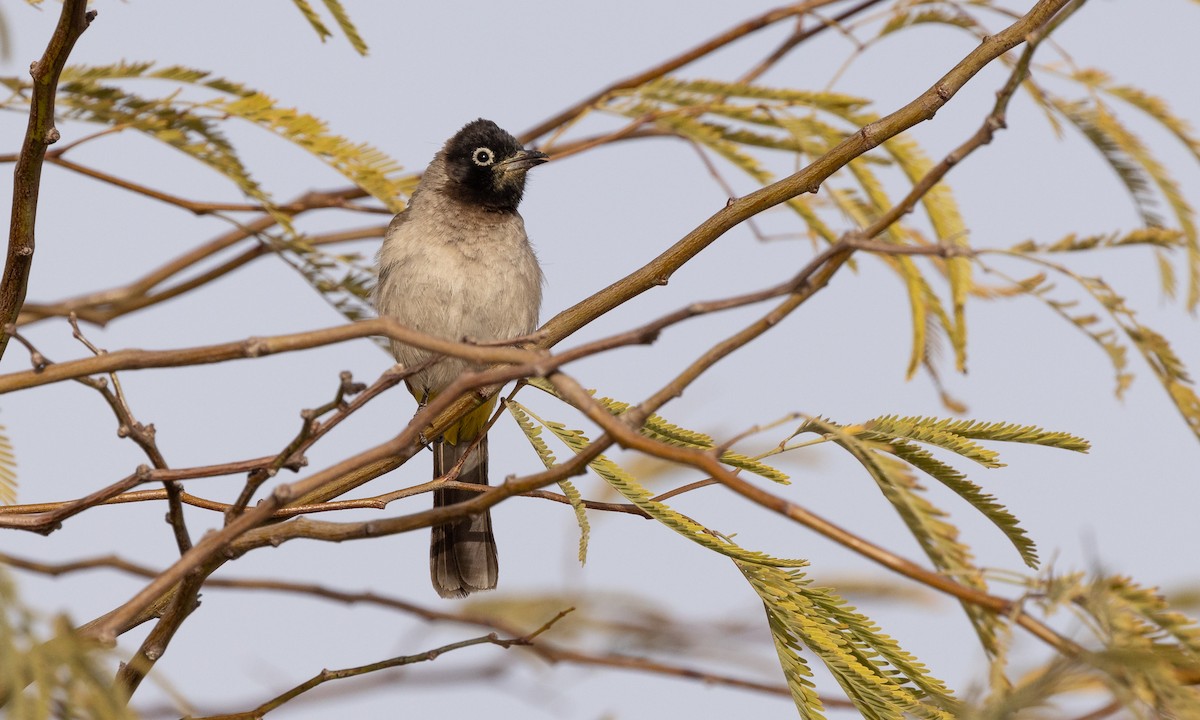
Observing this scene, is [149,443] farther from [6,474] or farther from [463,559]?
[463,559]

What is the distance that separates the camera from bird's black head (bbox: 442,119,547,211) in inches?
183

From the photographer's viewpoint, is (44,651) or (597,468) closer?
(44,651)

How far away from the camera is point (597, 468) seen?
78.7 inches

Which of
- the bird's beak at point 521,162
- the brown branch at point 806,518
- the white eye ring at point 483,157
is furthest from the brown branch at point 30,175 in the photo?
the white eye ring at point 483,157

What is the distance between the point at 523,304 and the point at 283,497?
289 centimetres

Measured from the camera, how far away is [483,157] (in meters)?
4.82

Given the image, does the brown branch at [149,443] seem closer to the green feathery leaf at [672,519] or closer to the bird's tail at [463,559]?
the green feathery leaf at [672,519]

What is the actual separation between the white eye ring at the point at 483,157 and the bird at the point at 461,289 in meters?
0.08

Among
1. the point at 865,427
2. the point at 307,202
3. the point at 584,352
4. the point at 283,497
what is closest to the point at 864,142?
the point at 865,427

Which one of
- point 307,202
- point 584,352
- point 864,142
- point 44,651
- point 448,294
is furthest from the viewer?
point 448,294

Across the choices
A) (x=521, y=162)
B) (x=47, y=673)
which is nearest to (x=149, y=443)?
(x=47, y=673)

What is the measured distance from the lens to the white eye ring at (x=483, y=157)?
4.79 meters

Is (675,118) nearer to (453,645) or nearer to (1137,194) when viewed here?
(1137,194)

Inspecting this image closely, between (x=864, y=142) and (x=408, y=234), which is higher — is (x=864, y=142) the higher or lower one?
the lower one
